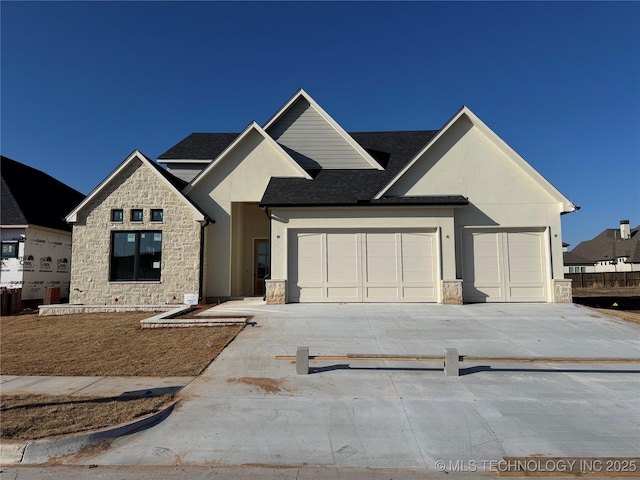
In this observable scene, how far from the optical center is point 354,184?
16.5 m

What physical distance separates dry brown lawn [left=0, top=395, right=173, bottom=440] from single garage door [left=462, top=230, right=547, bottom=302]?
12.2 m

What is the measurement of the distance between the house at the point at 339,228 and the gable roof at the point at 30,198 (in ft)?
12.5

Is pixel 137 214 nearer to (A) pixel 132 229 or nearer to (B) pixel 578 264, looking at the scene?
(A) pixel 132 229

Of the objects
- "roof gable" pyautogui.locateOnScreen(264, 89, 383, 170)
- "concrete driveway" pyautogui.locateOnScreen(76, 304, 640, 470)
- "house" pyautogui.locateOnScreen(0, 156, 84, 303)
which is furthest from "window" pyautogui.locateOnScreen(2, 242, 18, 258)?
"concrete driveway" pyautogui.locateOnScreen(76, 304, 640, 470)

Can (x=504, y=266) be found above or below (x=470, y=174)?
below

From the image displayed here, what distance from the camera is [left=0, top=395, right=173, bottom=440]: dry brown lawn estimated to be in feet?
15.9

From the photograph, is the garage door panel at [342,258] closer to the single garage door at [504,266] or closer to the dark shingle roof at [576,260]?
the single garage door at [504,266]

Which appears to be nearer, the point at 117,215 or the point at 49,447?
the point at 49,447

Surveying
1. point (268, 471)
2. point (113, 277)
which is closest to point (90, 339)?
point (113, 277)

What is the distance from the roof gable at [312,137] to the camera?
18.1 m

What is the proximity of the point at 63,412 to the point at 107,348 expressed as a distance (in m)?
4.07

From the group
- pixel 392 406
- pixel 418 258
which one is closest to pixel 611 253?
pixel 418 258

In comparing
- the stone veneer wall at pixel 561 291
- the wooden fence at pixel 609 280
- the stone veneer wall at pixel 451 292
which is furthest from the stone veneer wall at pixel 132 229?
the wooden fence at pixel 609 280

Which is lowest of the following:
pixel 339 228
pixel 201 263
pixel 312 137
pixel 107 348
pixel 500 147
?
pixel 107 348
